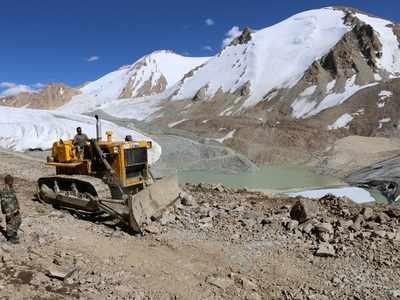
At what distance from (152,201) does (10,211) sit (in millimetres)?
2756

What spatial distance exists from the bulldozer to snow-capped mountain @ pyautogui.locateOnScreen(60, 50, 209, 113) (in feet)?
387

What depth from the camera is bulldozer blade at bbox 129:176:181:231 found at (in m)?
8.59

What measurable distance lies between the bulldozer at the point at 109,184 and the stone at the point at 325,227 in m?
3.09

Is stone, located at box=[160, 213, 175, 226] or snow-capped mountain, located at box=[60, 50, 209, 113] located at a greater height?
snow-capped mountain, located at box=[60, 50, 209, 113]

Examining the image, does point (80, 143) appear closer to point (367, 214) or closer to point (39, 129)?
point (367, 214)

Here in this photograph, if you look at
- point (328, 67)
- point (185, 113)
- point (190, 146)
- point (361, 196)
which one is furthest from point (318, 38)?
point (361, 196)

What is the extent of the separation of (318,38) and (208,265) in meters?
77.3

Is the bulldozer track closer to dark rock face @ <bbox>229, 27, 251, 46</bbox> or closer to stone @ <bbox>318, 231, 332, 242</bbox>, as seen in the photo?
stone @ <bbox>318, 231, 332, 242</bbox>

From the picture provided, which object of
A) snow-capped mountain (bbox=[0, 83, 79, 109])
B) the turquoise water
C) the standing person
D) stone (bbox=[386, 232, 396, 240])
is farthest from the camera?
snow-capped mountain (bbox=[0, 83, 79, 109])

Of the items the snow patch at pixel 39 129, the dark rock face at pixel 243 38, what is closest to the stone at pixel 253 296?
the snow patch at pixel 39 129

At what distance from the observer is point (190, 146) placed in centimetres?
3369

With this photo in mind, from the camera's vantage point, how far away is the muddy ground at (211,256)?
6504 millimetres

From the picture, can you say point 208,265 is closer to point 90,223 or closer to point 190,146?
point 90,223

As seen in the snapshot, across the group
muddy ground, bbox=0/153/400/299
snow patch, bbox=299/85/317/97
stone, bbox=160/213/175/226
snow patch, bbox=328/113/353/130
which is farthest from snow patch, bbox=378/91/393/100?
stone, bbox=160/213/175/226
